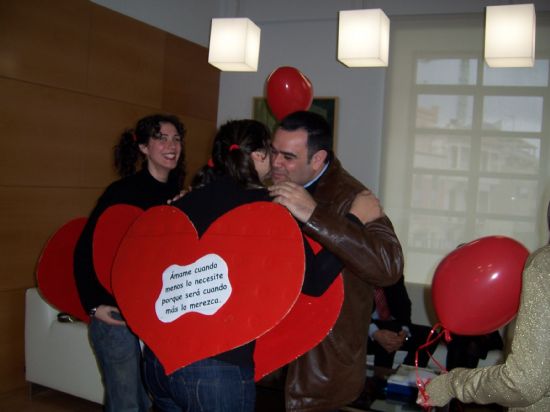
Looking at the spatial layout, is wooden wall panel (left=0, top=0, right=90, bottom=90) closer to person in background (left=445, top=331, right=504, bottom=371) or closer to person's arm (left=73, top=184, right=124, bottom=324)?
person's arm (left=73, top=184, right=124, bottom=324)

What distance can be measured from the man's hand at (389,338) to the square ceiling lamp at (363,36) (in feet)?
4.88

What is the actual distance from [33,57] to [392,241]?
2779 millimetres

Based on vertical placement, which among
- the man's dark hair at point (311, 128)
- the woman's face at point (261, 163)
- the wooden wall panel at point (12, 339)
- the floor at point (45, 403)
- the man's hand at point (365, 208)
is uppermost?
the man's dark hair at point (311, 128)

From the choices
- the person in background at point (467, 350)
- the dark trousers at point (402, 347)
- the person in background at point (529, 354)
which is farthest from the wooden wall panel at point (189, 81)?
the person in background at point (529, 354)

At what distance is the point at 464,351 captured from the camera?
3.18 meters

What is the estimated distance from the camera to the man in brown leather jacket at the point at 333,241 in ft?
4.16

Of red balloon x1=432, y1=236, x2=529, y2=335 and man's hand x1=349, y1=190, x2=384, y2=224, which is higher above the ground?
man's hand x1=349, y1=190, x2=384, y2=224

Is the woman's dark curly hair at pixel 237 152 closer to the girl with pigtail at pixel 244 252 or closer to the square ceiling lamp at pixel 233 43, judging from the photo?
the girl with pigtail at pixel 244 252

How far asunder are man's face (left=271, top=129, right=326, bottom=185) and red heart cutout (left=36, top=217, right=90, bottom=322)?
938 mm

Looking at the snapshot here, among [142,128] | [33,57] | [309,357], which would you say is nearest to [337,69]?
[33,57]

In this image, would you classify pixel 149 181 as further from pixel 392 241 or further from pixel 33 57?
pixel 33 57

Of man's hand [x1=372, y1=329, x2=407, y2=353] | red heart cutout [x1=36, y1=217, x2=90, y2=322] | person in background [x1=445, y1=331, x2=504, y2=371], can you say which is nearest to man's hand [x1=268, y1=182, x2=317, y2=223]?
red heart cutout [x1=36, y1=217, x2=90, y2=322]

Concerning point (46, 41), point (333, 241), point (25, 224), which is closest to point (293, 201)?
point (333, 241)

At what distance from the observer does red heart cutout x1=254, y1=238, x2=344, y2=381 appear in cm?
135
